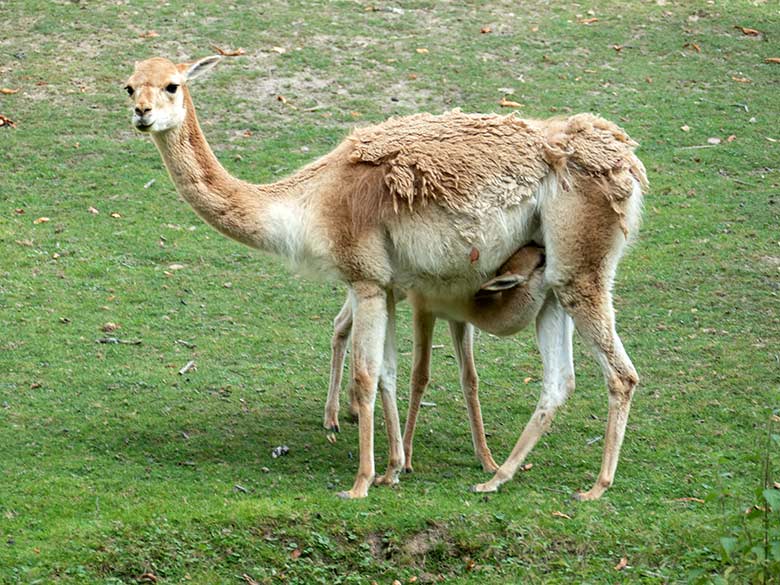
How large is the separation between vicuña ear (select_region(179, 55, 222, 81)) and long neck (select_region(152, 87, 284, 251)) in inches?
3.7

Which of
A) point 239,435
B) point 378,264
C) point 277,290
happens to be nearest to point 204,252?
point 277,290

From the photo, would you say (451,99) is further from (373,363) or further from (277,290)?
(373,363)

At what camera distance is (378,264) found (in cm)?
726

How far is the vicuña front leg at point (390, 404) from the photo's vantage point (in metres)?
7.31

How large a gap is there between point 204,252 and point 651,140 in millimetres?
4967

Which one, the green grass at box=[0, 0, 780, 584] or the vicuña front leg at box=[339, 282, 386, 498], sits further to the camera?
the vicuña front leg at box=[339, 282, 386, 498]

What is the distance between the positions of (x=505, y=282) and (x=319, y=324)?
2808 mm

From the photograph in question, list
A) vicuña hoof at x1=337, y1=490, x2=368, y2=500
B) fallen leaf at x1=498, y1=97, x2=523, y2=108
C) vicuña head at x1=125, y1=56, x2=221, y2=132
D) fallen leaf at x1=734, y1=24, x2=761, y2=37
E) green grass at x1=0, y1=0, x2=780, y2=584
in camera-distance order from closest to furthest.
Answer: green grass at x1=0, y1=0, x2=780, y2=584 → vicuña hoof at x1=337, y1=490, x2=368, y2=500 → vicuña head at x1=125, y1=56, x2=221, y2=132 → fallen leaf at x1=498, y1=97, x2=523, y2=108 → fallen leaf at x1=734, y1=24, x2=761, y2=37

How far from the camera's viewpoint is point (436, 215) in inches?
288

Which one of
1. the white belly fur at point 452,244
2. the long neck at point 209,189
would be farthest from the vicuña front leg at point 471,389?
the long neck at point 209,189

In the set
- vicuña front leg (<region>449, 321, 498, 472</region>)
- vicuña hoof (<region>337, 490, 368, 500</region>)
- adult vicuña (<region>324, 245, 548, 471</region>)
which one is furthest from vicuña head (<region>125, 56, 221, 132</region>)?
vicuña hoof (<region>337, 490, 368, 500</region>)

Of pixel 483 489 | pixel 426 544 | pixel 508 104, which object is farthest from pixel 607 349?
pixel 508 104

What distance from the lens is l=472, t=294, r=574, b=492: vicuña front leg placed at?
288 inches

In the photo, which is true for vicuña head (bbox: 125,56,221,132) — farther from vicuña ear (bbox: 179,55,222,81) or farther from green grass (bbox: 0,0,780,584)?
green grass (bbox: 0,0,780,584)
